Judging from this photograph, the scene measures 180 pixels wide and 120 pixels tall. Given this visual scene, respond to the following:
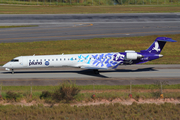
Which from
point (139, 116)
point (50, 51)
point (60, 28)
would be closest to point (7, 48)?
point (50, 51)

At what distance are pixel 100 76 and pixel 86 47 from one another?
65.1 feet

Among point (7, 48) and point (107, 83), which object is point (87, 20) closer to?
point (7, 48)

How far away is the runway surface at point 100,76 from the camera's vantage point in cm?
3366

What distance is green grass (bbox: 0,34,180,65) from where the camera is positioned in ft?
169

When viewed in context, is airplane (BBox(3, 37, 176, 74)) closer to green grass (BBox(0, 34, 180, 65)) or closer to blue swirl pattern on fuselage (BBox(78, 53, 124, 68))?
blue swirl pattern on fuselage (BBox(78, 53, 124, 68))

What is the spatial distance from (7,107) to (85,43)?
3627 centimetres

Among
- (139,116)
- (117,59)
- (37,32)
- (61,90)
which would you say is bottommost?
(139,116)

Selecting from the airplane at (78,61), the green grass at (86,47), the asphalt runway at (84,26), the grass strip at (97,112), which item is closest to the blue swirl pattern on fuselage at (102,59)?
the airplane at (78,61)

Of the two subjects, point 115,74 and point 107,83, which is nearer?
point 107,83

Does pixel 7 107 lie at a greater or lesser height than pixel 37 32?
lesser

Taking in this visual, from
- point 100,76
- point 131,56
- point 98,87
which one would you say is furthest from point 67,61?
point 131,56

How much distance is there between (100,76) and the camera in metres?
36.8

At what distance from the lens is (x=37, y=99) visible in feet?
85.5

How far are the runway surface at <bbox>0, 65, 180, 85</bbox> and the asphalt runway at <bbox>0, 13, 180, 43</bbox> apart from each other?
23802 mm
